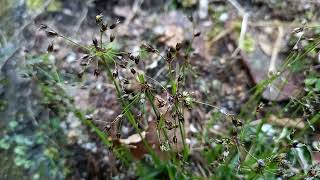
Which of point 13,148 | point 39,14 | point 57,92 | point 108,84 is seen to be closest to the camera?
point 13,148

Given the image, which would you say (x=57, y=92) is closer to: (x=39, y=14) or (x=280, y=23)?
(x=39, y=14)

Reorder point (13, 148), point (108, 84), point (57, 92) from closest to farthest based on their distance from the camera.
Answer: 1. point (13, 148)
2. point (57, 92)
3. point (108, 84)

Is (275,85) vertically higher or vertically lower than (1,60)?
lower

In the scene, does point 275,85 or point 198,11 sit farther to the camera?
point 198,11

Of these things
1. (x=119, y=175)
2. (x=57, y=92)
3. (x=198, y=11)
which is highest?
(x=198, y=11)

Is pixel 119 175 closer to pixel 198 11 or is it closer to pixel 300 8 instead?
pixel 198 11

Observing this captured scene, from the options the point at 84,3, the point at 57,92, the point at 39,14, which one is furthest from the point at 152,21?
the point at 57,92

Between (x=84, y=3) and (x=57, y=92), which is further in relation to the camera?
(x=84, y=3)

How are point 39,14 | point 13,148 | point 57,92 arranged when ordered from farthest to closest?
point 39,14 → point 57,92 → point 13,148

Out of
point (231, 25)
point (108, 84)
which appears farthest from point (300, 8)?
point (108, 84)
